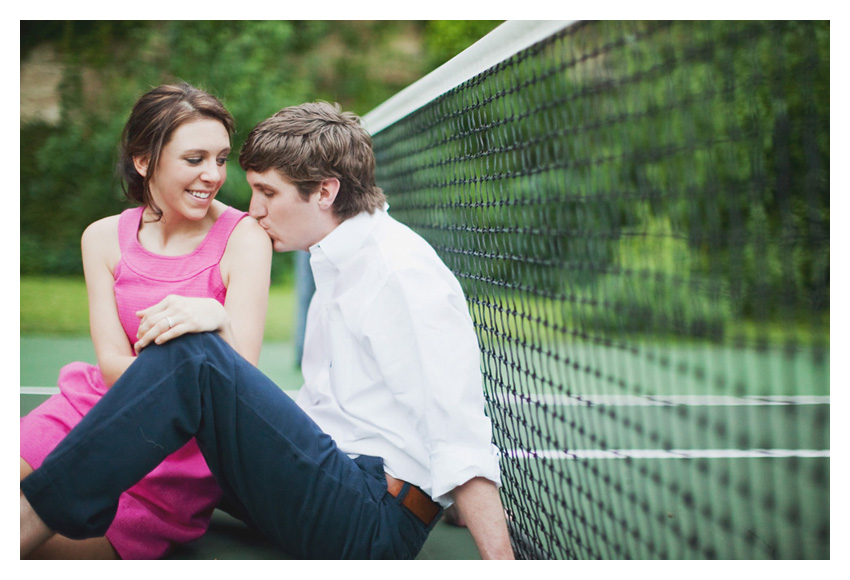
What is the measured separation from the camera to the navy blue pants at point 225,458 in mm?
1460

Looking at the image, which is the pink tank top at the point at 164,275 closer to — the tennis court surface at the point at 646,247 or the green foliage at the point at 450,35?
the tennis court surface at the point at 646,247

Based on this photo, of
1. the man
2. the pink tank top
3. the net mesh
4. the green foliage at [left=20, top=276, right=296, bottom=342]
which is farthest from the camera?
the green foliage at [left=20, top=276, right=296, bottom=342]

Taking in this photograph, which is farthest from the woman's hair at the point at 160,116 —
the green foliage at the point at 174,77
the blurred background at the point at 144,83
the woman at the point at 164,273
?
the green foliage at the point at 174,77

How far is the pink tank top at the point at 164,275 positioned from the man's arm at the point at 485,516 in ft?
2.64

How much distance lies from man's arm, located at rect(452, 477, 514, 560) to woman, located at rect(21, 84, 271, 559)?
63 cm

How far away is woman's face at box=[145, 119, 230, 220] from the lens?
1.91 metres

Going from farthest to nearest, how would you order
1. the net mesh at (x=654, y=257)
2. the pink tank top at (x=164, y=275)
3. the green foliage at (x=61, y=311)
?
1. the green foliage at (x=61, y=311)
2. the pink tank top at (x=164, y=275)
3. the net mesh at (x=654, y=257)

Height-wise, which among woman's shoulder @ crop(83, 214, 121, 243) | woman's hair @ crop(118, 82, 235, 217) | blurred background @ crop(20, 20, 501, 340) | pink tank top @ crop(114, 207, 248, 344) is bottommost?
pink tank top @ crop(114, 207, 248, 344)

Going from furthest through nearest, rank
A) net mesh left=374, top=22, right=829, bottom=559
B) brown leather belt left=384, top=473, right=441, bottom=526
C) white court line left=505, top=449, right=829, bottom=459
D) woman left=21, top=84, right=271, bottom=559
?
white court line left=505, top=449, right=829, bottom=459 → woman left=21, top=84, right=271, bottom=559 → brown leather belt left=384, top=473, right=441, bottom=526 → net mesh left=374, top=22, right=829, bottom=559

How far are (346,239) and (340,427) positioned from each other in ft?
1.44

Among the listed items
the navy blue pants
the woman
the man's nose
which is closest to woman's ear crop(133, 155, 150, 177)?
the woman

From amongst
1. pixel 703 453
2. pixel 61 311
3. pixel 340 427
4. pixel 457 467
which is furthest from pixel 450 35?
pixel 457 467

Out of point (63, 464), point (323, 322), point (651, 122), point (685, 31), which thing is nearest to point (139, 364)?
point (63, 464)

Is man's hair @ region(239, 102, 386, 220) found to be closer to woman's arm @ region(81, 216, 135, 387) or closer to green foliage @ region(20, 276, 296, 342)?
woman's arm @ region(81, 216, 135, 387)
